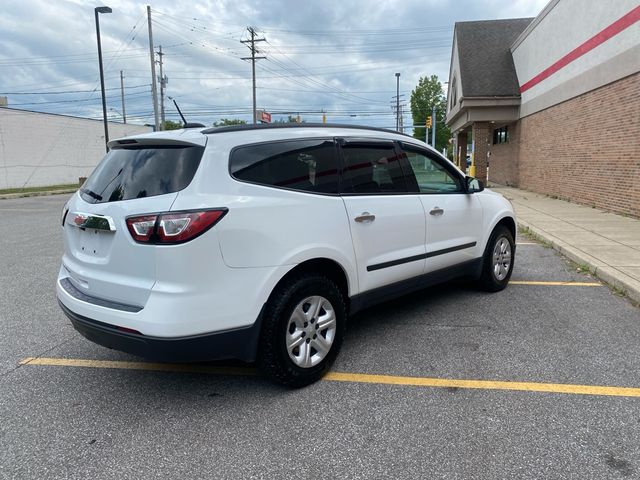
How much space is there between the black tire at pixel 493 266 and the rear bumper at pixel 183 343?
127 inches

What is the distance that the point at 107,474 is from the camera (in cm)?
247

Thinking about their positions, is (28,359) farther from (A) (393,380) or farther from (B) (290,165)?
(A) (393,380)

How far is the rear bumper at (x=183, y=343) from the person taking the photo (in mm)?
2781

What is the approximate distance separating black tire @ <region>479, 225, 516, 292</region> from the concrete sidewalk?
127cm

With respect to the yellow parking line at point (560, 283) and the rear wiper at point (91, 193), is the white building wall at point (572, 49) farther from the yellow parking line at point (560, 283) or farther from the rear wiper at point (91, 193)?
the rear wiper at point (91, 193)

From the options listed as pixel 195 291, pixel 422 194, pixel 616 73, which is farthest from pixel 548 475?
pixel 616 73

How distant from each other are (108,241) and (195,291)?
72 cm

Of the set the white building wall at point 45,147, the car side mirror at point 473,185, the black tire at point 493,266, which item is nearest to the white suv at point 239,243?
the car side mirror at point 473,185

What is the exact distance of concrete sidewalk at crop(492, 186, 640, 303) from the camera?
589 centimetres

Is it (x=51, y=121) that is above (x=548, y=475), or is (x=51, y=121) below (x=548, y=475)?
above

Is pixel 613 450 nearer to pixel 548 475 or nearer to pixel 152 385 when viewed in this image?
A: pixel 548 475

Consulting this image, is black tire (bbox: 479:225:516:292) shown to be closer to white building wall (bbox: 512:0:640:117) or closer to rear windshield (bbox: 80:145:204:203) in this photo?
rear windshield (bbox: 80:145:204:203)

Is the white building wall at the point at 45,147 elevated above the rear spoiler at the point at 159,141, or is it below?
above

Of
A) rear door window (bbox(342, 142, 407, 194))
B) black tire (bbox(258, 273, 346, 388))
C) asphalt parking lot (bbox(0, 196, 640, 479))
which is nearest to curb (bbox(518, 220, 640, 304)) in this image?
asphalt parking lot (bbox(0, 196, 640, 479))
